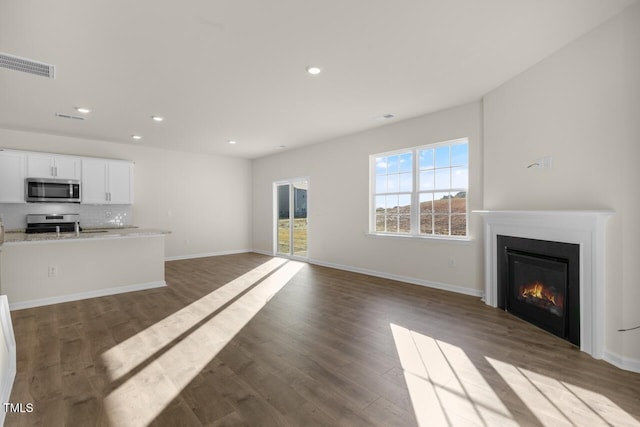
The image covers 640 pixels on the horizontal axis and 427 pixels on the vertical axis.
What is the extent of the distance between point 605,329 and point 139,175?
27.3 feet

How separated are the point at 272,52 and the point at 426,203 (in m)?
3.37

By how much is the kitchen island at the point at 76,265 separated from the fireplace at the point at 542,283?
16.8 ft

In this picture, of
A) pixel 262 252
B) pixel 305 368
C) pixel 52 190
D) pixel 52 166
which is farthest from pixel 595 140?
pixel 52 166

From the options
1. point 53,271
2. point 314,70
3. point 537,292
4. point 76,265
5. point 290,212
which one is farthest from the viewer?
point 290,212

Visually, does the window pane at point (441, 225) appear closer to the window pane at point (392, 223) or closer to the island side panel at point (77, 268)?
the window pane at point (392, 223)

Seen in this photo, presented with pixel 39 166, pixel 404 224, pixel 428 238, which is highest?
pixel 39 166

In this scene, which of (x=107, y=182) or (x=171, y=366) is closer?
(x=171, y=366)

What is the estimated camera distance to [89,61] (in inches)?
120

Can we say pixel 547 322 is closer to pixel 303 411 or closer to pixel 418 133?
pixel 303 411

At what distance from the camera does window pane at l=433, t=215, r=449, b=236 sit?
4.69 metres

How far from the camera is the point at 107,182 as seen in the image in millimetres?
6250

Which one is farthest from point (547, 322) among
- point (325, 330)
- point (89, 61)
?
point (89, 61)

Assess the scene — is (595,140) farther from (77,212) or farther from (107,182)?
(77,212)

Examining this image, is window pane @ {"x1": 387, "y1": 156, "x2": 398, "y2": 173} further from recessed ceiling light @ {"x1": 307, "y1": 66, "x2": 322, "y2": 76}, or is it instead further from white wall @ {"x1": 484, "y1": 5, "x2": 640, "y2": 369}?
recessed ceiling light @ {"x1": 307, "y1": 66, "x2": 322, "y2": 76}
